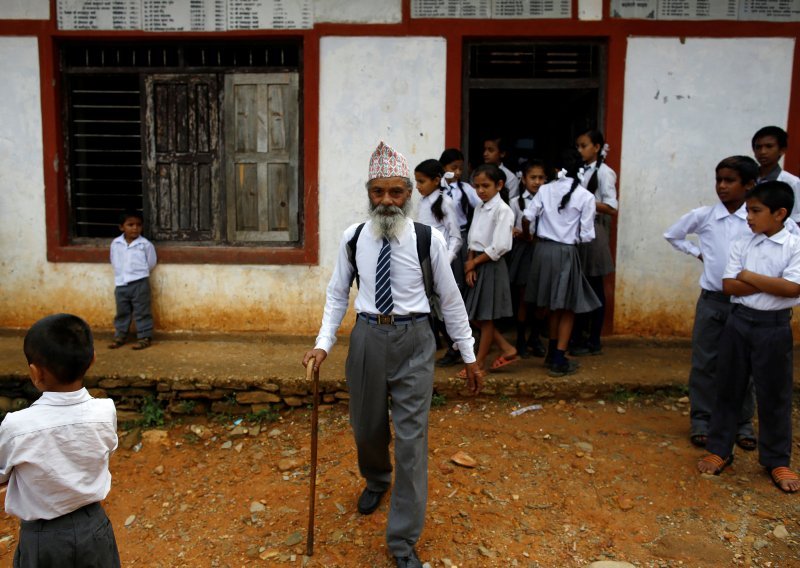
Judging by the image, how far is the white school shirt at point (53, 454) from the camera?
6.64ft

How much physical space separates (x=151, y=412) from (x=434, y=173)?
279cm

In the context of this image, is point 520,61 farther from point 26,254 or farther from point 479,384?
point 26,254

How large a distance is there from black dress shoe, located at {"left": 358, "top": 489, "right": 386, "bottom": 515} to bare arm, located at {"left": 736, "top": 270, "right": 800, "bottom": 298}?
2298mm

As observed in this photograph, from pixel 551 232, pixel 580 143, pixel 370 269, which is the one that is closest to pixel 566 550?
pixel 370 269

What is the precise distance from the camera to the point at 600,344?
5.68 meters

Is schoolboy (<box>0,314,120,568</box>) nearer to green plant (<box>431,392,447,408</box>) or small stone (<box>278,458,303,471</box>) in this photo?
small stone (<box>278,458,303,471</box>)

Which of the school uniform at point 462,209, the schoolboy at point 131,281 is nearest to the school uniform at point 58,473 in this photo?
the school uniform at point 462,209

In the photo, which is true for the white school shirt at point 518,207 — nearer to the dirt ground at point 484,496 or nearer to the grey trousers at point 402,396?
the dirt ground at point 484,496

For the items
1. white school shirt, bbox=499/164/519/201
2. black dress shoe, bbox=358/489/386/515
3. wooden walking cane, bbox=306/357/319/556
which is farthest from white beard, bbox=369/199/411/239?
white school shirt, bbox=499/164/519/201

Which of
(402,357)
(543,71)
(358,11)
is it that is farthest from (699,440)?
(358,11)

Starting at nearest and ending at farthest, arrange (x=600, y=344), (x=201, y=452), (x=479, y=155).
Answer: (x=201, y=452) < (x=600, y=344) < (x=479, y=155)

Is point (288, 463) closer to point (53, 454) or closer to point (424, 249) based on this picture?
point (424, 249)

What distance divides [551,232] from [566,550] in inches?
96.5

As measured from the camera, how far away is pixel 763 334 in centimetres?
359
